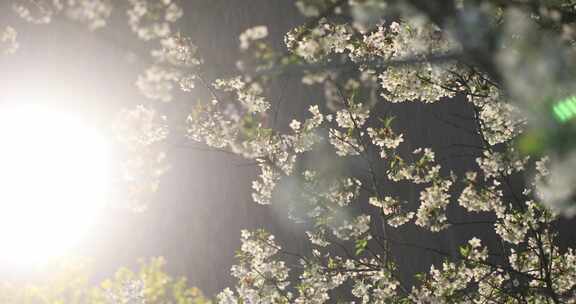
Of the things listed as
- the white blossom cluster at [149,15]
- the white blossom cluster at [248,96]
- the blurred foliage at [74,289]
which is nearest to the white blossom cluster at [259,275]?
the white blossom cluster at [248,96]

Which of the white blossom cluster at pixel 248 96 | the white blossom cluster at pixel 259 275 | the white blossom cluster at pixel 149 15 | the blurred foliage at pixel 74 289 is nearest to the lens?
the white blossom cluster at pixel 149 15

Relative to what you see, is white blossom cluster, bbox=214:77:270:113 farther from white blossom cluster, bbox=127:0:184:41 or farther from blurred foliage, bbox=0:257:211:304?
blurred foliage, bbox=0:257:211:304

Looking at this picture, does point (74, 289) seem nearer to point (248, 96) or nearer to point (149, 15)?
point (248, 96)

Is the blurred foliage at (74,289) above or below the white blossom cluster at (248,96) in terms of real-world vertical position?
above

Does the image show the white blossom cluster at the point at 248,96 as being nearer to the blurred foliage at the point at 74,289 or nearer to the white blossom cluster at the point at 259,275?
the white blossom cluster at the point at 259,275

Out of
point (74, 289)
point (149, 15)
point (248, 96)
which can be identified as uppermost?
point (74, 289)

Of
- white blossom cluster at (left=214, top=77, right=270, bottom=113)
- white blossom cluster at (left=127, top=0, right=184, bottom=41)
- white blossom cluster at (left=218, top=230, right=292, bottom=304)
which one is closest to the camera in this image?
white blossom cluster at (left=127, top=0, right=184, bottom=41)

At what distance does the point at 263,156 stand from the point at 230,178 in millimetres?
17244

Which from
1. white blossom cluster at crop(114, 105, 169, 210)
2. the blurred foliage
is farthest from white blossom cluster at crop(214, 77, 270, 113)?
the blurred foliage

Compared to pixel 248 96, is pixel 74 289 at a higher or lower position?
higher

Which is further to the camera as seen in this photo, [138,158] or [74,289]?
[74,289]

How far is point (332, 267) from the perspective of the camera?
7.00 metres

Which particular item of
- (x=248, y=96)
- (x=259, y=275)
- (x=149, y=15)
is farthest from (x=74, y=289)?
(x=149, y=15)

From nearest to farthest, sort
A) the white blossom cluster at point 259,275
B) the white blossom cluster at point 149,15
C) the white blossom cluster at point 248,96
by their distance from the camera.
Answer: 1. the white blossom cluster at point 149,15
2. the white blossom cluster at point 248,96
3. the white blossom cluster at point 259,275
